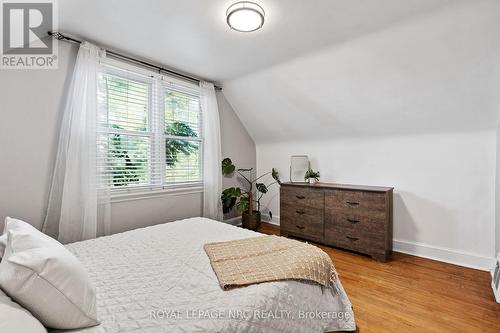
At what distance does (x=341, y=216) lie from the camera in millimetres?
3072

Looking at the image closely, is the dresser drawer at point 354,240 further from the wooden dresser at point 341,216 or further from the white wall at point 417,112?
the white wall at point 417,112

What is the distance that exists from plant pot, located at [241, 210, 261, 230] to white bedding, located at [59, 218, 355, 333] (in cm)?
203

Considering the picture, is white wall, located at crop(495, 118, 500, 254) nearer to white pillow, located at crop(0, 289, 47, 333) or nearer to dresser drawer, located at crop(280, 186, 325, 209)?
dresser drawer, located at crop(280, 186, 325, 209)

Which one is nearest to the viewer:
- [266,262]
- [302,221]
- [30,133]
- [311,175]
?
[266,262]

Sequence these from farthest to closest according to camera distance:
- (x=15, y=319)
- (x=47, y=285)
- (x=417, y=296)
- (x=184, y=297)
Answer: (x=417, y=296) → (x=184, y=297) → (x=47, y=285) → (x=15, y=319)

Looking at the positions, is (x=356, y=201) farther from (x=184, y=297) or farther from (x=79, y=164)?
(x=79, y=164)

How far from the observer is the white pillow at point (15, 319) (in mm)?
721

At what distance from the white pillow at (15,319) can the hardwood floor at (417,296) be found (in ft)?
5.93

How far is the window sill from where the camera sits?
273 centimetres

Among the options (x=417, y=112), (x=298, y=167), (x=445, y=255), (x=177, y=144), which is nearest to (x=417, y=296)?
(x=445, y=255)

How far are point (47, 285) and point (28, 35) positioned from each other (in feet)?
7.52

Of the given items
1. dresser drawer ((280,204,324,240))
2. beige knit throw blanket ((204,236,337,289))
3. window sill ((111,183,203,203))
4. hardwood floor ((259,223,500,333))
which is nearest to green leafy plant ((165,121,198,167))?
window sill ((111,183,203,203))

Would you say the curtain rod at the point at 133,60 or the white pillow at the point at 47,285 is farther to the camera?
the curtain rod at the point at 133,60

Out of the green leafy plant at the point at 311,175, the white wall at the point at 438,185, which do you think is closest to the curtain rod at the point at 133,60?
the green leafy plant at the point at 311,175
